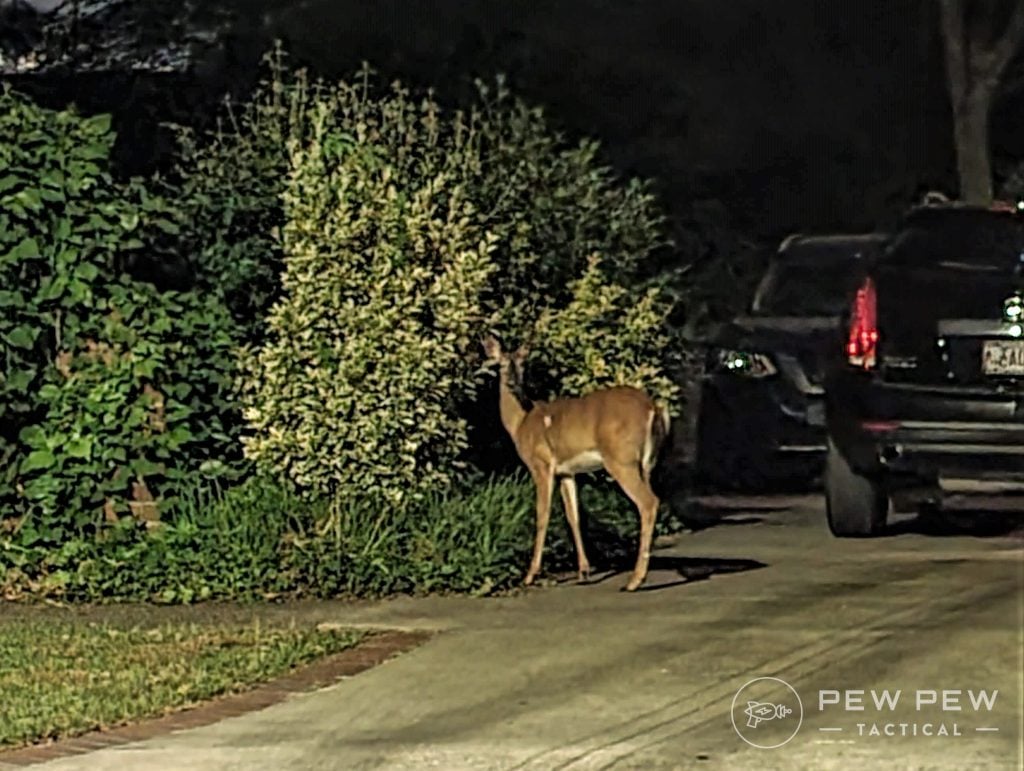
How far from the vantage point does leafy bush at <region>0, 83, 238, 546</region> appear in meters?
11.3

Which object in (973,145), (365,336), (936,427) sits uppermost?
(973,145)

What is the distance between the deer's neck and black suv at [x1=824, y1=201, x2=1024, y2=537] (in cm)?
174

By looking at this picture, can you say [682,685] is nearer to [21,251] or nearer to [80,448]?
[80,448]

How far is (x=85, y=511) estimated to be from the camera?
11383 millimetres

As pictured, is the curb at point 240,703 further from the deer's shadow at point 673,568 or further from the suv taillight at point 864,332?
the suv taillight at point 864,332

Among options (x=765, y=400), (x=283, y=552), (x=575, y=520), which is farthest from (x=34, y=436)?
(x=765, y=400)

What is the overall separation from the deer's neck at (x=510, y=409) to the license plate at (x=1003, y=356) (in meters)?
2.32

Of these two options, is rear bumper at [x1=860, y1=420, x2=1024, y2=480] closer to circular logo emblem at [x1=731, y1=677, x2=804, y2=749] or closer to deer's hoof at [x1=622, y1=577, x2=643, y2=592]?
deer's hoof at [x1=622, y1=577, x2=643, y2=592]

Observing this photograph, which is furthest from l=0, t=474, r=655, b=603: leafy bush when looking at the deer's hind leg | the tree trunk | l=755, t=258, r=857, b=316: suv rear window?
the tree trunk

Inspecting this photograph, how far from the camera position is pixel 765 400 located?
1545 cm

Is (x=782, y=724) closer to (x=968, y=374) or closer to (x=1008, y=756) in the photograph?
(x=1008, y=756)

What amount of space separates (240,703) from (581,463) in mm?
3166

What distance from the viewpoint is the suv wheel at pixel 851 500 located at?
1250 cm

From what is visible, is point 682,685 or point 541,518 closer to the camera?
point 682,685
